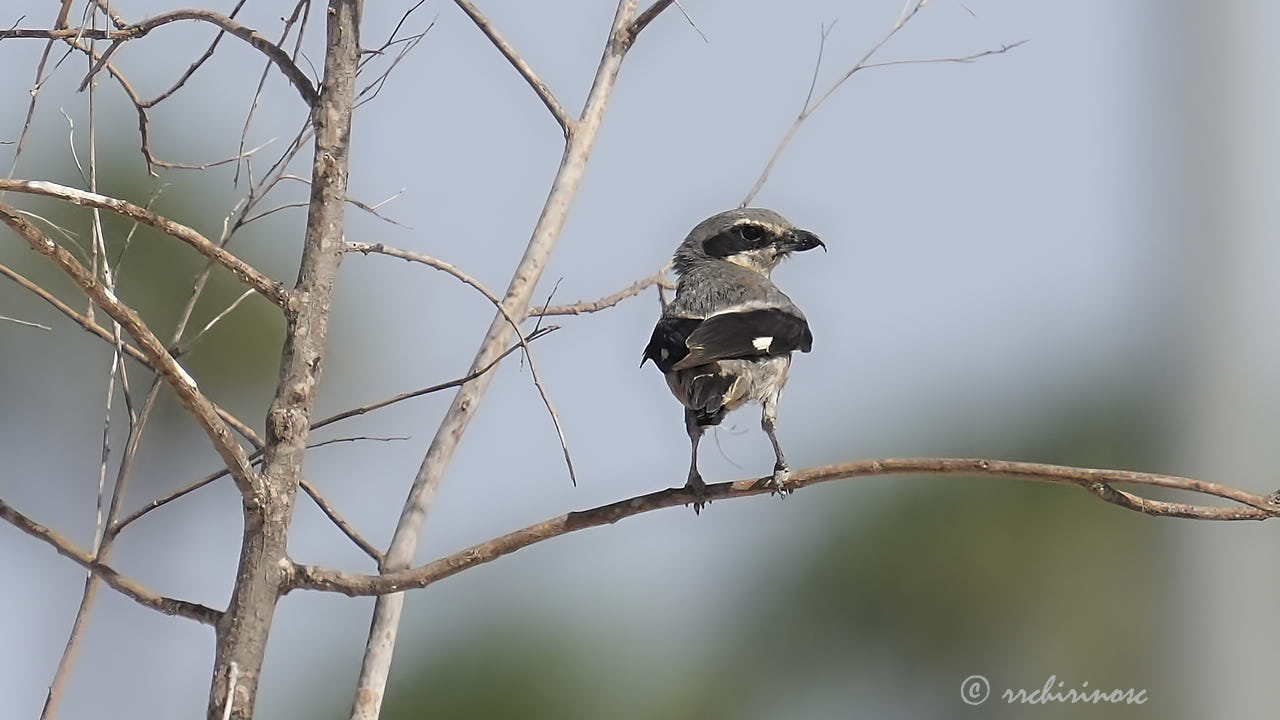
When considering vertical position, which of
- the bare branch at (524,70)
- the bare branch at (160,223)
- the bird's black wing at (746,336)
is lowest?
the bare branch at (160,223)

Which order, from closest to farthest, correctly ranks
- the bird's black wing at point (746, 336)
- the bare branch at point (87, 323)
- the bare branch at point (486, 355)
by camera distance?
the bare branch at point (87, 323)
the bare branch at point (486, 355)
the bird's black wing at point (746, 336)

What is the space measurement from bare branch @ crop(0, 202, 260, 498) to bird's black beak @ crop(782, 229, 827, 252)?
3.22 metres

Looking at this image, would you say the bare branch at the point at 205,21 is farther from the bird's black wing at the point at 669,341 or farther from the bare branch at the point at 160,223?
the bird's black wing at the point at 669,341

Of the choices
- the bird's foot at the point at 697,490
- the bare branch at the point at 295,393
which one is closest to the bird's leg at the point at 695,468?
the bird's foot at the point at 697,490

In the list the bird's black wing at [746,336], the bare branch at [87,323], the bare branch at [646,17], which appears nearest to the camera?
the bare branch at [87,323]

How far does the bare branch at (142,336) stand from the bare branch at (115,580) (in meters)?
0.40

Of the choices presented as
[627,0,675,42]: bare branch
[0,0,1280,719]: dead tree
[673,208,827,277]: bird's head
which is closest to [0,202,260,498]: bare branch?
[0,0,1280,719]: dead tree

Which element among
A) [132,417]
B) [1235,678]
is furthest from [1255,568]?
[132,417]

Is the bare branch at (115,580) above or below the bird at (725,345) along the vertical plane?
below

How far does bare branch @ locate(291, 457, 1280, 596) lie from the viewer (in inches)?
120

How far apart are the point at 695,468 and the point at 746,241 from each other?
172cm

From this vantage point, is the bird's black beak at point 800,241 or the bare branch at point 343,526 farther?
the bird's black beak at point 800,241

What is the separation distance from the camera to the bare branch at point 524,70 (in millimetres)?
4016

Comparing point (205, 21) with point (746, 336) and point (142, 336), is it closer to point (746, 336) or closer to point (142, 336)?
point (142, 336)
